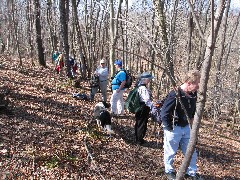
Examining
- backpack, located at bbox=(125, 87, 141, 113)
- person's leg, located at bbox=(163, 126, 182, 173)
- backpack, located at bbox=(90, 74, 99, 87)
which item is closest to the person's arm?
person's leg, located at bbox=(163, 126, 182, 173)

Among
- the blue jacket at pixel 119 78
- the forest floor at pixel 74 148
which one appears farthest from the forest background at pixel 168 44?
the forest floor at pixel 74 148

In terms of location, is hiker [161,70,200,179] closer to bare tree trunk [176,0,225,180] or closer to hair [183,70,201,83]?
hair [183,70,201,83]

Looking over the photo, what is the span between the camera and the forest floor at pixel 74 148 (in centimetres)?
524

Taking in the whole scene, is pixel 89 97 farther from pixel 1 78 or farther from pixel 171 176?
pixel 171 176

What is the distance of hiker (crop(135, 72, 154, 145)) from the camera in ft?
20.1

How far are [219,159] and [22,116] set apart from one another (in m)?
5.40

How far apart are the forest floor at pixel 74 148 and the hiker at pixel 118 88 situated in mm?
342

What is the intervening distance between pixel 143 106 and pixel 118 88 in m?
1.85

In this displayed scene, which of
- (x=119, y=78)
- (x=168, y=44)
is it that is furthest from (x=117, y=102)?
(x=168, y=44)

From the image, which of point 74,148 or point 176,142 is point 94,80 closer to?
point 74,148

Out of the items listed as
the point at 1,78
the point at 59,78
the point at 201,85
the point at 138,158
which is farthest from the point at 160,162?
the point at 59,78

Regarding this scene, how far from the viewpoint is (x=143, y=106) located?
6531 millimetres

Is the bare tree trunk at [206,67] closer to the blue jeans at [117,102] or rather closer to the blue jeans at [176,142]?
the blue jeans at [176,142]

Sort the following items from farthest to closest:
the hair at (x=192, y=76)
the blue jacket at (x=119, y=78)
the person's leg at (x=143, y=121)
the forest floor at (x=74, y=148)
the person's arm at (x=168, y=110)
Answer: the blue jacket at (x=119, y=78)
the person's leg at (x=143, y=121)
the forest floor at (x=74, y=148)
the person's arm at (x=168, y=110)
the hair at (x=192, y=76)
